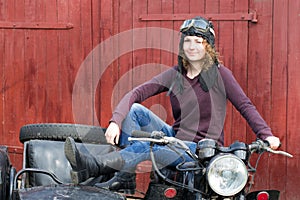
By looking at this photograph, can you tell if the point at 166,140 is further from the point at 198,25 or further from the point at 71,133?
the point at 71,133

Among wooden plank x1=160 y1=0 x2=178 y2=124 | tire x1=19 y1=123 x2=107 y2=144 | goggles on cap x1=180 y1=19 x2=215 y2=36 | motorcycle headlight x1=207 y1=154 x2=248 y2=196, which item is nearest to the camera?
motorcycle headlight x1=207 y1=154 x2=248 y2=196

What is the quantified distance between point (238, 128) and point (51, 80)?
6.81ft

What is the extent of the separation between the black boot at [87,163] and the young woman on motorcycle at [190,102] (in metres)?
0.05

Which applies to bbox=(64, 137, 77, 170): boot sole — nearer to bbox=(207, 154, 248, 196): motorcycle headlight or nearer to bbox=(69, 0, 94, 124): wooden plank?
bbox=(207, 154, 248, 196): motorcycle headlight

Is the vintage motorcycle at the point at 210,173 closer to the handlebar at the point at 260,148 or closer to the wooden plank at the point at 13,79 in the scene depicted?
the handlebar at the point at 260,148

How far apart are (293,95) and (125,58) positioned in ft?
5.54

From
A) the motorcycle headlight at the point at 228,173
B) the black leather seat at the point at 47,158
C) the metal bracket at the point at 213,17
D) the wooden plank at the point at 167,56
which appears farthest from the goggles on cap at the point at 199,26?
the wooden plank at the point at 167,56

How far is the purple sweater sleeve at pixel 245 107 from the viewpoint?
3724mm

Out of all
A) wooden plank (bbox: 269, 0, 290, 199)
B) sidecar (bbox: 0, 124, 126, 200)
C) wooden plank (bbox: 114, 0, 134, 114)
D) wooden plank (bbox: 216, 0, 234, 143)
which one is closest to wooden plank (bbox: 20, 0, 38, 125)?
wooden plank (bbox: 114, 0, 134, 114)

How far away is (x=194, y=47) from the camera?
13.7 feet

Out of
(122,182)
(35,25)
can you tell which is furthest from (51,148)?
(35,25)

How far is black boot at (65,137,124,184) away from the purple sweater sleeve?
0.83m

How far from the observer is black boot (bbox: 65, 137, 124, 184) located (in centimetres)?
353

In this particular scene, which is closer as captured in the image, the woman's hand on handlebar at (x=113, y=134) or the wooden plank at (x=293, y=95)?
the woman's hand on handlebar at (x=113, y=134)
